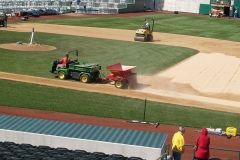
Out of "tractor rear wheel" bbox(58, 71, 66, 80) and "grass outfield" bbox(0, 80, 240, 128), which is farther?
"tractor rear wheel" bbox(58, 71, 66, 80)

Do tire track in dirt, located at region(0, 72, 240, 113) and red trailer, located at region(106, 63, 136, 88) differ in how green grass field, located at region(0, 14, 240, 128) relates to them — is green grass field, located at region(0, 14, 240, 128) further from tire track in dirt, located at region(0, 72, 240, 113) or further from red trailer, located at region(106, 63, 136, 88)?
red trailer, located at region(106, 63, 136, 88)

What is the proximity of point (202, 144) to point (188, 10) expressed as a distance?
93.9 m

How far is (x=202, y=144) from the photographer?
19.9 meters

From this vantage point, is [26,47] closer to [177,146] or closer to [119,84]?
[119,84]

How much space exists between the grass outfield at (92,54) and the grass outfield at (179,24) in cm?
1686

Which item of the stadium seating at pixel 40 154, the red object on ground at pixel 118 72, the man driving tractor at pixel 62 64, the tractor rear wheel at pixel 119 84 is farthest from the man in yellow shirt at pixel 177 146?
the man driving tractor at pixel 62 64

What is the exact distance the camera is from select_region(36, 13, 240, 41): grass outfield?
7575 cm

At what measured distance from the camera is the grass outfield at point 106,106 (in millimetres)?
29672

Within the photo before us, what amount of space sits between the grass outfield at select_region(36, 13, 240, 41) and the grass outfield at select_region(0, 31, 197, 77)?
16856 mm

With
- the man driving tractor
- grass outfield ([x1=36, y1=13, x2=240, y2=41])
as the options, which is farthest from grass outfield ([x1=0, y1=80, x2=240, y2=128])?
grass outfield ([x1=36, y1=13, x2=240, y2=41])

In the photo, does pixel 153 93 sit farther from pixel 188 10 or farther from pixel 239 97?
pixel 188 10

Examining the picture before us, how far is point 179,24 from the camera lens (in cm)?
8538

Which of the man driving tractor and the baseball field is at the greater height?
the man driving tractor

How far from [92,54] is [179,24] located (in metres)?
38.5
